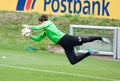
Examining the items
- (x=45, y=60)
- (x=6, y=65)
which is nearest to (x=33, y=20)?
(x=45, y=60)

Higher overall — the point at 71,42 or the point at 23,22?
the point at 71,42

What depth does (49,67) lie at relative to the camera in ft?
62.8

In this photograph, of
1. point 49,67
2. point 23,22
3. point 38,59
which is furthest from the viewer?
point 23,22

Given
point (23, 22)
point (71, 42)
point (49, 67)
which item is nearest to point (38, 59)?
point (49, 67)

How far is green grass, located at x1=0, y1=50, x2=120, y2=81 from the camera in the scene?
16.9m

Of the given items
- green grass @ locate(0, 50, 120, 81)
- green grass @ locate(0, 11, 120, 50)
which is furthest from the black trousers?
green grass @ locate(0, 11, 120, 50)

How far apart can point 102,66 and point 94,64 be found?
539 mm

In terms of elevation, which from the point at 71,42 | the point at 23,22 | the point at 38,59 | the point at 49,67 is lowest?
the point at 23,22

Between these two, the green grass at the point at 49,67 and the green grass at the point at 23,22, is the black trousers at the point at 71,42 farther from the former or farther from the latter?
the green grass at the point at 23,22

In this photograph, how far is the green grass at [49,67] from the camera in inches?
666

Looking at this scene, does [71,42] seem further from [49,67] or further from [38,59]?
[38,59]

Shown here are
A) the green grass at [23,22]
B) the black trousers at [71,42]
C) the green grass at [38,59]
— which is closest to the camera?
the black trousers at [71,42]

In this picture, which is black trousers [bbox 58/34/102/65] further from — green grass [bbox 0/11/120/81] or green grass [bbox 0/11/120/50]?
green grass [bbox 0/11/120/50]

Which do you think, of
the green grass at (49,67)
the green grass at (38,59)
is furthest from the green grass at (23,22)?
the green grass at (49,67)
